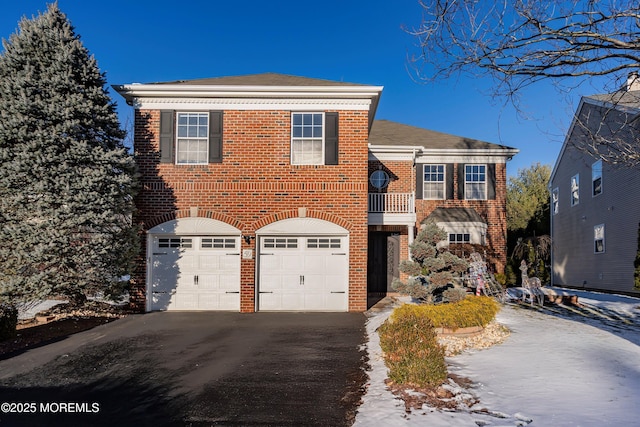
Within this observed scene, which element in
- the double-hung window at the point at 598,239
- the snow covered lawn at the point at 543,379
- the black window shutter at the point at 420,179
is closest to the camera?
the snow covered lawn at the point at 543,379

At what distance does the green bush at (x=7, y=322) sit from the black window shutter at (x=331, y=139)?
825 centimetres

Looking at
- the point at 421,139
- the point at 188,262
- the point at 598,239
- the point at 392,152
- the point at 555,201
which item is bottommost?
the point at 188,262

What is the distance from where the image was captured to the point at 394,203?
15281mm

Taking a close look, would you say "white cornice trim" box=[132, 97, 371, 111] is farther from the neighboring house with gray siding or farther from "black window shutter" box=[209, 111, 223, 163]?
the neighboring house with gray siding

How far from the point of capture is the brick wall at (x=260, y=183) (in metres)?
12.7

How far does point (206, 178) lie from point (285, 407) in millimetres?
8470

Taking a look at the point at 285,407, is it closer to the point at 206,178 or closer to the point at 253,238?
the point at 253,238

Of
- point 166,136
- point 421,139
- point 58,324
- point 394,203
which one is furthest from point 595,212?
point 58,324

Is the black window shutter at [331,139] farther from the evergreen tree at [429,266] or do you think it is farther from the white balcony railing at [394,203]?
the evergreen tree at [429,266]

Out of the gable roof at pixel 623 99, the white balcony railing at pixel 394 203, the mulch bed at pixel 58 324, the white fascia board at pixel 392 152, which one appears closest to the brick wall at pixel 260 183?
the mulch bed at pixel 58 324

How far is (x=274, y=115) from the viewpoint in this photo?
1293 centimetres

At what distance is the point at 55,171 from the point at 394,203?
10.00 m

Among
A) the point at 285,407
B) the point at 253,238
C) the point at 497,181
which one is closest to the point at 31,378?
the point at 285,407

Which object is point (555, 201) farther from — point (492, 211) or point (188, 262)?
point (188, 262)
